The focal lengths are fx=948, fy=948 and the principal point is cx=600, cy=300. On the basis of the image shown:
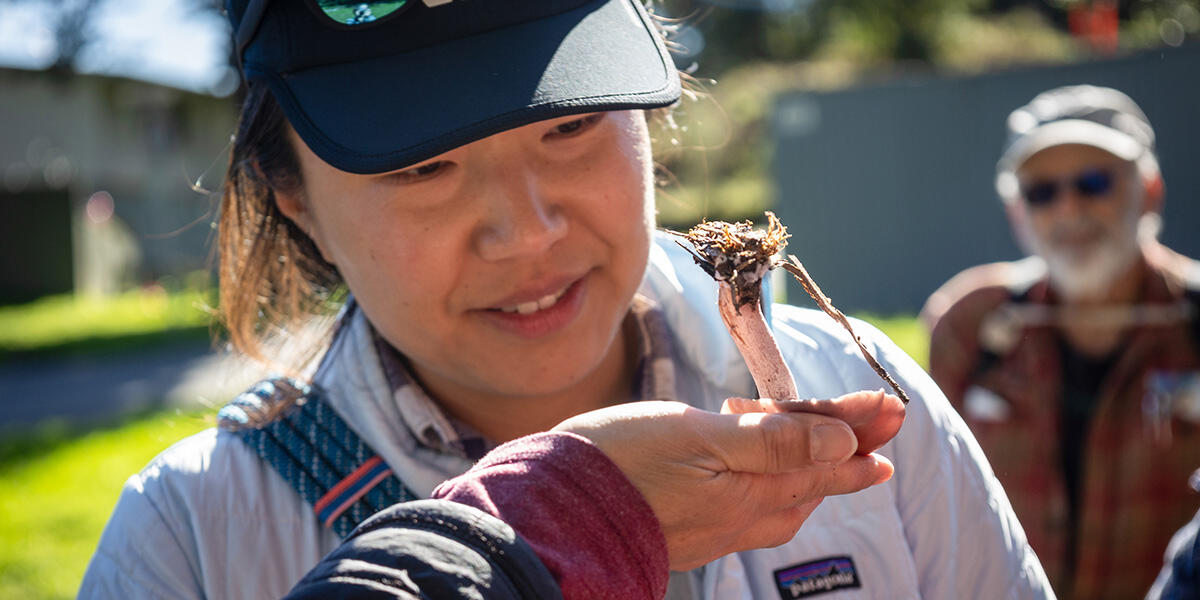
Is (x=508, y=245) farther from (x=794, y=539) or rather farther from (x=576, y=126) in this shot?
(x=794, y=539)

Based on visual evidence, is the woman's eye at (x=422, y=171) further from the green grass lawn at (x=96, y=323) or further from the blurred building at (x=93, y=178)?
the blurred building at (x=93, y=178)

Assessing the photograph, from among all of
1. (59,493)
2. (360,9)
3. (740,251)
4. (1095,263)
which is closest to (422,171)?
(360,9)

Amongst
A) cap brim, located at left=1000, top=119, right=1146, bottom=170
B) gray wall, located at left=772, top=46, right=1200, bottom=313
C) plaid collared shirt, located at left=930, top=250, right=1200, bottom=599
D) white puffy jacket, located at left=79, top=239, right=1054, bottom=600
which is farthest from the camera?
gray wall, located at left=772, top=46, right=1200, bottom=313

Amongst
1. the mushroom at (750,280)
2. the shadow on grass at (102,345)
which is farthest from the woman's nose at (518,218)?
the shadow on grass at (102,345)

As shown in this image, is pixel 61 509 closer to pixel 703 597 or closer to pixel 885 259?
pixel 703 597

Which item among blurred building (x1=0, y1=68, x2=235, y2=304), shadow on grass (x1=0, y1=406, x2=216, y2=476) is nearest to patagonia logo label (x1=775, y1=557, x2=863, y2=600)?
shadow on grass (x1=0, y1=406, x2=216, y2=476)

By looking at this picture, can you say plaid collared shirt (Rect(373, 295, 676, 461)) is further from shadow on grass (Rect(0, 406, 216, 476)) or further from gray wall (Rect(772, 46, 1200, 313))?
gray wall (Rect(772, 46, 1200, 313))
